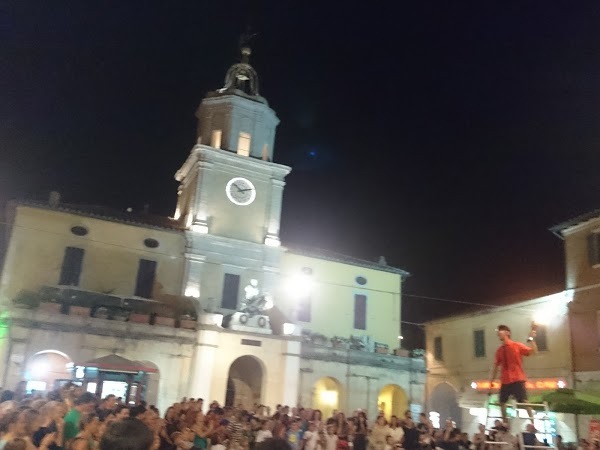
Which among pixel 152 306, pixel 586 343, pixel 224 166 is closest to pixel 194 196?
pixel 224 166

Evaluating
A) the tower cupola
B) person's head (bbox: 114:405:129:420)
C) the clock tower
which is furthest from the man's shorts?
the tower cupola

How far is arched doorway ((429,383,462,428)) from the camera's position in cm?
3609

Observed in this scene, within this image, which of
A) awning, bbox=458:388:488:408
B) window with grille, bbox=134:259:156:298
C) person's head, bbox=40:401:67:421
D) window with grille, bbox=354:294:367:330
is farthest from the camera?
window with grille, bbox=354:294:367:330

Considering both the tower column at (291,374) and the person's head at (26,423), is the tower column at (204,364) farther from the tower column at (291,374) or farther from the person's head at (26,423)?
the person's head at (26,423)

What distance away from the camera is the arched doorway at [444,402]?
36094 mm

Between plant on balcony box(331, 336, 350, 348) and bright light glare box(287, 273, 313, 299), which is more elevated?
bright light glare box(287, 273, 313, 299)

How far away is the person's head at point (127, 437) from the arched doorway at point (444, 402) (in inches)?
1386

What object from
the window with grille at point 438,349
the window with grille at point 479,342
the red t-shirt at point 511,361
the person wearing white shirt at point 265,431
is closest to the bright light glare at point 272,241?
the window with grille at point 479,342

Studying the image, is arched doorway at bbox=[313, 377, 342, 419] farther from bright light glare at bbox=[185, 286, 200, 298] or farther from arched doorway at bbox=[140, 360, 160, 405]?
arched doorway at bbox=[140, 360, 160, 405]

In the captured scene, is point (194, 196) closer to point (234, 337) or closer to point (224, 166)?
point (224, 166)

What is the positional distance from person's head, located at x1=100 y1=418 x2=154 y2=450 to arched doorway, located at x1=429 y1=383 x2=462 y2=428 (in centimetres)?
3521

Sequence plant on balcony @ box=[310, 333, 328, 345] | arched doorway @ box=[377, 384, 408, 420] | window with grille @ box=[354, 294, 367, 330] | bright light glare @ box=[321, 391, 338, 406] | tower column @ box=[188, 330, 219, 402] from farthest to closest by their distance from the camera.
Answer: window with grille @ box=[354, 294, 367, 330] → arched doorway @ box=[377, 384, 408, 420] → bright light glare @ box=[321, 391, 338, 406] → plant on balcony @ box=[310, 333, 328, 345] → tower column @ box=[188, 330, 219, 402]

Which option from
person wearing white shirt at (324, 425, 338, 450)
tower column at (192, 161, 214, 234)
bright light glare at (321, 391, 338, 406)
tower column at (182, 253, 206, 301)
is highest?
tower column at (192, 161, 214, 234)

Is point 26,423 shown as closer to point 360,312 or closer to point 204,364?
point 204,364
